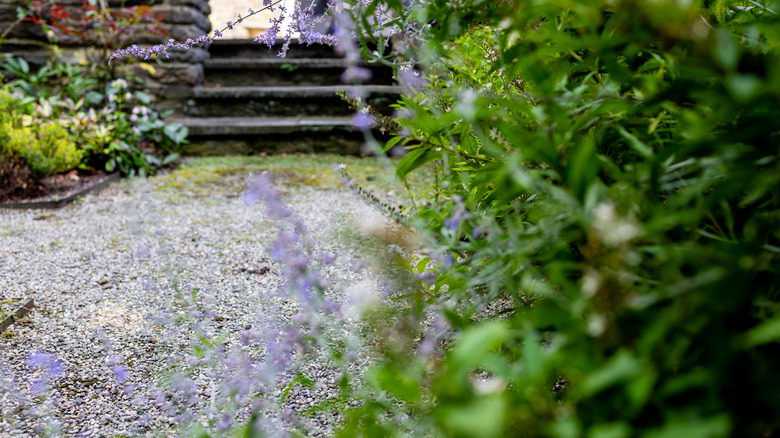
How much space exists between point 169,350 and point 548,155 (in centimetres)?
143

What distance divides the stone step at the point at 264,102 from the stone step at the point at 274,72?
229 mm

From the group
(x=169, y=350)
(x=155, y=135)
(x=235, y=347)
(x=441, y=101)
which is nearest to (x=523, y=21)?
(x=441, y=101)

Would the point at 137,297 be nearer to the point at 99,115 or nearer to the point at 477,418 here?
the point at 477,418

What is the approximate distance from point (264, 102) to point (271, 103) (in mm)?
66

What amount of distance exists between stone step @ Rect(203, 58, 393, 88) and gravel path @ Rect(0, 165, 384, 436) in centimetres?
197

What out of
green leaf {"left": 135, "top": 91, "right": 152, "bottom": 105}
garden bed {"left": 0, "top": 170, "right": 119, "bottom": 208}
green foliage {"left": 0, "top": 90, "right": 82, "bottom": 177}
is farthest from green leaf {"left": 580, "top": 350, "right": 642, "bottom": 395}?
green leaf {"left": 135, "top": 91, "right": 152, "bottom": 105}

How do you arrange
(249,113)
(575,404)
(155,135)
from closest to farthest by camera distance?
(575,404), (155,135), (249,113)

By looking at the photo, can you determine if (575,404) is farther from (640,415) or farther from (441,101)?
(441,101)

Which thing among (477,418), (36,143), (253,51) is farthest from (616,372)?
(253,51)

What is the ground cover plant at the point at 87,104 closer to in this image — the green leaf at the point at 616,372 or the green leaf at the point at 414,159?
the green leaf at the point at 414,159

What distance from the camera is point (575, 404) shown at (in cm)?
91

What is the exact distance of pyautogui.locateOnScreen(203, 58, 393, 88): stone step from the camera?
16.9 ft

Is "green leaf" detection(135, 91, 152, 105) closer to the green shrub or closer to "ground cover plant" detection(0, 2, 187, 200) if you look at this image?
"ground cover plant" detection(0, 2, 187, 200)

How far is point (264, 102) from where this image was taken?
5035 mm
